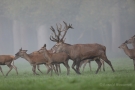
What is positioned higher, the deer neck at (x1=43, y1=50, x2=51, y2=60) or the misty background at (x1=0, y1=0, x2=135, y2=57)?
the misty background at (x1=0, y1=0, x2=135, y2=57)

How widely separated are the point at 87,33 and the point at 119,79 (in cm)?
1460

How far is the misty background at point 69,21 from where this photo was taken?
669 inches

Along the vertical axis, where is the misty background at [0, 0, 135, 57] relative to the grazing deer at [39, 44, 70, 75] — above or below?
above

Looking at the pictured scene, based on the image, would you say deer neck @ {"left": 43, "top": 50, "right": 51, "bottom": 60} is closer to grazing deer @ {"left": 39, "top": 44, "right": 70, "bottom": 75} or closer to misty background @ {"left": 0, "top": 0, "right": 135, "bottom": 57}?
grazing deer @ {"left": 39, "top": 44, "right": 70, "bottom": 75}

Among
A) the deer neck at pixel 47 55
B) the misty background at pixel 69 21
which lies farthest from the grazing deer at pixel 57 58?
the misty background at pixel 69 21

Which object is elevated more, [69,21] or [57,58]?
[69,21]

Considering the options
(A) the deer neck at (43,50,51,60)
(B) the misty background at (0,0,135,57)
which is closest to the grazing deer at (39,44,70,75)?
(A) the deer neck at (43,50,51,60)

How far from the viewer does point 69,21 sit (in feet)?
59.4

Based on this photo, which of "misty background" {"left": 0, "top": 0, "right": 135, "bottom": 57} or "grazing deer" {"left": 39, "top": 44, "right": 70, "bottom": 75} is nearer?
"grazing deer" {"left": 39, "top": 44, "right": 70, "bottom": 75}

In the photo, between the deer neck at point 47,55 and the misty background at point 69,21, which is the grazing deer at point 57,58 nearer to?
the deer neck at point 47,55

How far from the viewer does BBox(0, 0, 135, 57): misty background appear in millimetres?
17000

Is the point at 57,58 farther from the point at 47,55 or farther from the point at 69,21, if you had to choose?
the point at 69,21

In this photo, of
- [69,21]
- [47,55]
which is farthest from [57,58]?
[69,21]

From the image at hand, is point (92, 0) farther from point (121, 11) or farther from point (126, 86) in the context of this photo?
point (126, 86)
